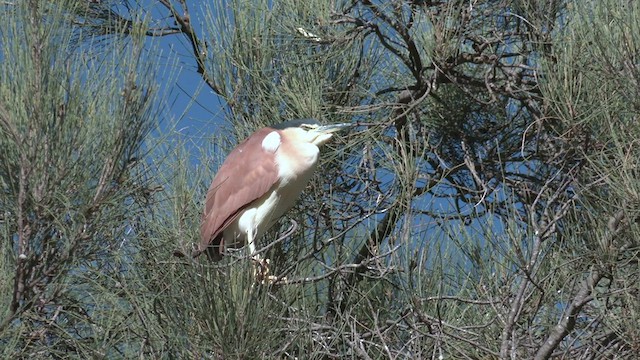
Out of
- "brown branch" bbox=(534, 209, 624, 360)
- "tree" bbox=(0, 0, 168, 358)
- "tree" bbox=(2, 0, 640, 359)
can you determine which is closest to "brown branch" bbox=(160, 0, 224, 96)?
"tree" bbox=(2, 0, 640, 359)

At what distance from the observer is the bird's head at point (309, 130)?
8.79 feet

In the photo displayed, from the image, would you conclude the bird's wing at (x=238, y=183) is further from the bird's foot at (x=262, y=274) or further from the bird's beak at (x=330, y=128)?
the bird's foot at (x=262, y=274)

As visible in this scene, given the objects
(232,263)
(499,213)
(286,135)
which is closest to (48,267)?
(232,263)

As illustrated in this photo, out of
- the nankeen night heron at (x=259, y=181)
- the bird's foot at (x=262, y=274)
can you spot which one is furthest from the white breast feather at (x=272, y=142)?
the bird's foot at (x=262, y=274)

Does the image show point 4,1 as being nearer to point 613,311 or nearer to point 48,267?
point 48,267

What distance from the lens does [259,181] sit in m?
2.83

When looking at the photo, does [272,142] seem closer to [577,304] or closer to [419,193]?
[419,193]

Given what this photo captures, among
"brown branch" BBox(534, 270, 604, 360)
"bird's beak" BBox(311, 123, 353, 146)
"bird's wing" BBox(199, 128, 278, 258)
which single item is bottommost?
"bird's wing" BBox(199, 128, 278, 258)

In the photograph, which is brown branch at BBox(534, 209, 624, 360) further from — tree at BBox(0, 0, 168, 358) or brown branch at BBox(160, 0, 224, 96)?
brown branch at BBox(160, 0, 224, 96)

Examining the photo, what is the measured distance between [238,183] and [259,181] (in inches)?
3.1

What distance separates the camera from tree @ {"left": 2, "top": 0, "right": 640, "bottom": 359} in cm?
205

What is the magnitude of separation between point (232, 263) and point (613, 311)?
24.8 inches

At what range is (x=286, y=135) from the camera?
8.96 feet

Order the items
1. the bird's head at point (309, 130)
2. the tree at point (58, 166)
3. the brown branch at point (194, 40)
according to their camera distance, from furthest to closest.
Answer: the brown branch at point (194, 40), the bird's head at point (309, 130), the tree at point (58, 166)
